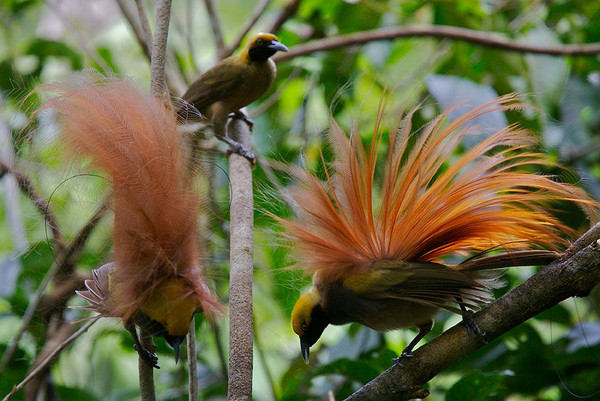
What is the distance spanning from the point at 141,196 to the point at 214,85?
113cm

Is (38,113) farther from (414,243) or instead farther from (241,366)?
(414,243)

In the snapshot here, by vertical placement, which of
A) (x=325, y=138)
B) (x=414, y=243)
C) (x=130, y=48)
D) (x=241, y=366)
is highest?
(x=325, y=138)

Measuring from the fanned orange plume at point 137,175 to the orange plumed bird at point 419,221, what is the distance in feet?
1.03

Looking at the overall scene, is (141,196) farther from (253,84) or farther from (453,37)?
(453,37)

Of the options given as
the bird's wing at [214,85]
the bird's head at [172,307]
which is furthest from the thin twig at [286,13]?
the bird's head at [172,307]

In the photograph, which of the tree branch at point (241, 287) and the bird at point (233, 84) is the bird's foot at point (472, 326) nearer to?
the tree branch at point (241, 287)

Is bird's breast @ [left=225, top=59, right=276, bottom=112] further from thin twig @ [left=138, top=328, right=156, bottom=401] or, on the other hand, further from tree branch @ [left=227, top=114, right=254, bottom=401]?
thin twig @ [left=138, top=328, right=156, bottom=401]

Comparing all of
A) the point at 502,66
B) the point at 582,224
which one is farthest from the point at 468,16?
the point at 582,224

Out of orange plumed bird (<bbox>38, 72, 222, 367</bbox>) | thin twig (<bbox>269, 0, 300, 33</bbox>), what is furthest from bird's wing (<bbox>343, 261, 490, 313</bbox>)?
thin twig (<bbox>269, 0, 300, 33</bbox>)

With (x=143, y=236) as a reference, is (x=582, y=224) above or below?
below

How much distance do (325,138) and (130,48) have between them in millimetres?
3171

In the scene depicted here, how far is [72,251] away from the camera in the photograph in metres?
1.42

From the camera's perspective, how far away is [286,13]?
2.95 m

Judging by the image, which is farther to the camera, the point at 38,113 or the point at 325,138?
the point at 325,138
